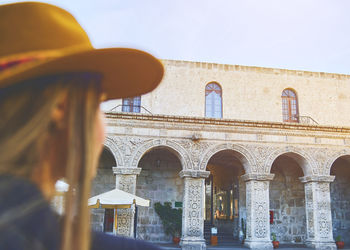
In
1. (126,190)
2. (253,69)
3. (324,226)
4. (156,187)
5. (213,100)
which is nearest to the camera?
(126,190)

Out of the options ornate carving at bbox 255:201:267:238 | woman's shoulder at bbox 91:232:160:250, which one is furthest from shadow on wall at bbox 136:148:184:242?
woman's shoulder at bbox 91:232:160:250

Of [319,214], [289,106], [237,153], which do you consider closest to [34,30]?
[237,153]

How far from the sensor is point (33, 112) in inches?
29.1

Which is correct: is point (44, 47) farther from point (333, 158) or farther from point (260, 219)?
point (333, 158)

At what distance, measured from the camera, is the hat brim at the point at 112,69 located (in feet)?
2.43

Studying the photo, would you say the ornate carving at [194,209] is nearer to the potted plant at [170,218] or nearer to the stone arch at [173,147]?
the stone arch at [173,147]

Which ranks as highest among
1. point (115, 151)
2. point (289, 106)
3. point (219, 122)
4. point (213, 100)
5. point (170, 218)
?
point (213, 100)

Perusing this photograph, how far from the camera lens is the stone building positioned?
13.0 m

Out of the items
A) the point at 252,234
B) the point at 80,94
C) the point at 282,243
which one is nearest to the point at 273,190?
the point at 282,243

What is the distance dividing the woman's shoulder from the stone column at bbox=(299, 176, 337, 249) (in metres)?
13.9

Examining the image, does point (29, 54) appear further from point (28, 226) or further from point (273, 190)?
point (273, 190)

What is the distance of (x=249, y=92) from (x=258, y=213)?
6791mm

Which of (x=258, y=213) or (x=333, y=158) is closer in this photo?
(x=258, y=213)

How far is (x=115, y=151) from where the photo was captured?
1278cm
